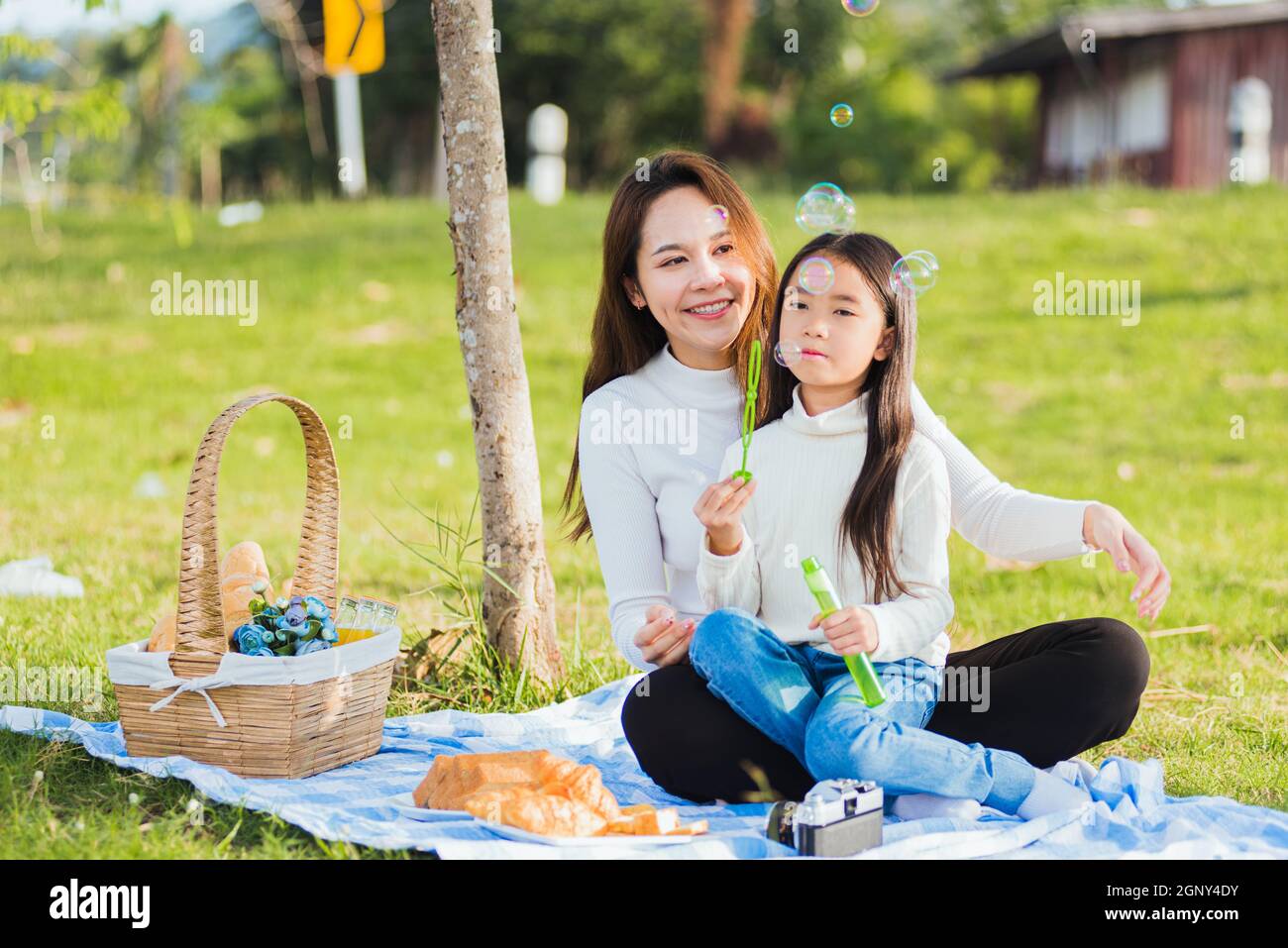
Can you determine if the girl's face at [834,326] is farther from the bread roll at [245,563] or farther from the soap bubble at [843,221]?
the bread roll at [245,563]

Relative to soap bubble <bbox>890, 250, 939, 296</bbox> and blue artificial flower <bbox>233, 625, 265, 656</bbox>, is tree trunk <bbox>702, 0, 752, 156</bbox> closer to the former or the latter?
soap bubble <bbox>890, 250, 939, 296</bbox>

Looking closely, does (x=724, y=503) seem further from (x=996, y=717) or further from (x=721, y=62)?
(x=721, y=62)

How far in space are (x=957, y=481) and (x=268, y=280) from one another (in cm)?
749

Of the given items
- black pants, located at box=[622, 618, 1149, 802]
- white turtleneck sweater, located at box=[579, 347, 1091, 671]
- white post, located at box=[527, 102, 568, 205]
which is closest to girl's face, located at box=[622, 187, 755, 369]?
white turtleneck sweater, located at box=[579, 347, 1091, 671]

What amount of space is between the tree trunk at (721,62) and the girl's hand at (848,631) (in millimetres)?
19456

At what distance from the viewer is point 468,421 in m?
7.89

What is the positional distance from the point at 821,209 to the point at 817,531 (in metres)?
0.76

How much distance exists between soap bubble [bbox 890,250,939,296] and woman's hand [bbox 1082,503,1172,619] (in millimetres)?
560

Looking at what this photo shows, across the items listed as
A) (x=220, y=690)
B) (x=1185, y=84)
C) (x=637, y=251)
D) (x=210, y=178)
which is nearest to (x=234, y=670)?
(x=220, y=690)

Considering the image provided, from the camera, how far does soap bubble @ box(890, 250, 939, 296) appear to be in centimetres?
299

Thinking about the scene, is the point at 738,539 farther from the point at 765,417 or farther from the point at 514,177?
the point at 514,177

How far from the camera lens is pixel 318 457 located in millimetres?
3344

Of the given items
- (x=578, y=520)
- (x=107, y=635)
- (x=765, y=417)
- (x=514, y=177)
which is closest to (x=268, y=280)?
(x=107, y=635)

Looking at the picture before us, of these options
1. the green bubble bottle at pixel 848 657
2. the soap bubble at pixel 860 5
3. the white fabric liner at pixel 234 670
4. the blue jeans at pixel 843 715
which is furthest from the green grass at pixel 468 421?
the soap bubble at pixel 860 5
